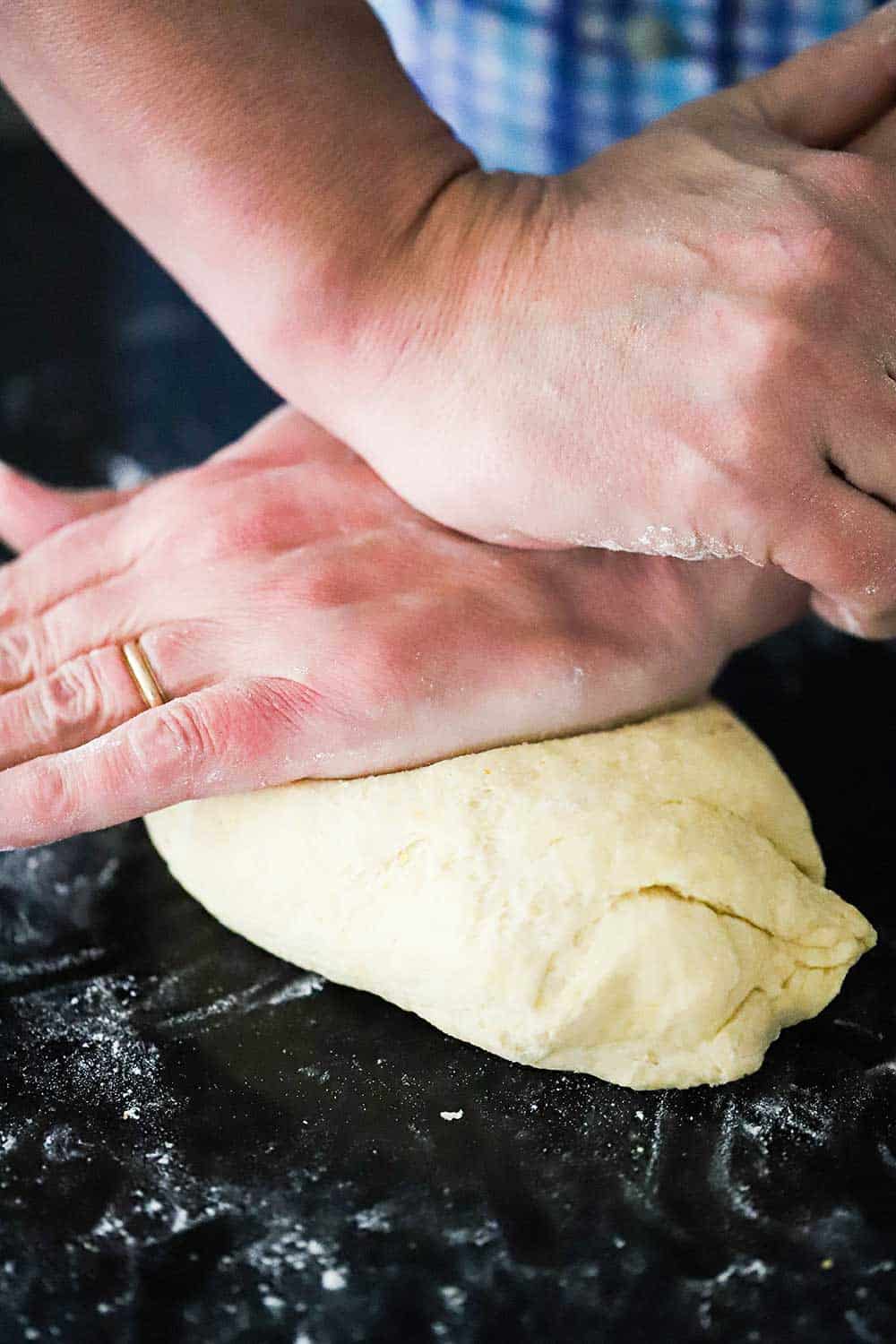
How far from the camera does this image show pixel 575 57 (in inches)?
69.3

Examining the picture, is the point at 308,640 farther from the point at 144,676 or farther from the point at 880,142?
the point at 880,142

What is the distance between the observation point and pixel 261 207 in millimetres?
1129

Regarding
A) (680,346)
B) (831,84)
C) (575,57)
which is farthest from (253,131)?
(575,57)

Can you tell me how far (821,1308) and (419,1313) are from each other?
27cm

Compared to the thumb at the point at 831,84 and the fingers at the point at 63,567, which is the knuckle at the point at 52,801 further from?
the thumb at the point at 831,84

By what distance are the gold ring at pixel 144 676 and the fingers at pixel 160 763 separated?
2.1 inches

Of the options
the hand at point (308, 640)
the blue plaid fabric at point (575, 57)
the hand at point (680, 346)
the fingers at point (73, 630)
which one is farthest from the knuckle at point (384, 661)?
the blue plaid fabric at point (575, 57)

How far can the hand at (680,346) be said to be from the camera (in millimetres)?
993

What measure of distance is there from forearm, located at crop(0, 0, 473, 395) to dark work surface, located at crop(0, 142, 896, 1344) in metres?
0.59

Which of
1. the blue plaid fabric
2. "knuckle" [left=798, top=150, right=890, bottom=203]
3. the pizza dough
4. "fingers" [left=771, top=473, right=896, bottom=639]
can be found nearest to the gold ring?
the pizza dough

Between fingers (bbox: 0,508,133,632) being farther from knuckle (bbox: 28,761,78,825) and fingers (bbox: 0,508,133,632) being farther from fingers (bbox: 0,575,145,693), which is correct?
knuckle (bbox: 28,761,78,825)

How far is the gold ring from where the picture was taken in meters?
1.16

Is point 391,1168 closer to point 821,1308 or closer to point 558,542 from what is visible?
point 821,1308

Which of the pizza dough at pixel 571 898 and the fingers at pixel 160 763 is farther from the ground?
the fingers at pixel 160 763
